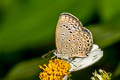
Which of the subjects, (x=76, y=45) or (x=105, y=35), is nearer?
(x=76, y=45)

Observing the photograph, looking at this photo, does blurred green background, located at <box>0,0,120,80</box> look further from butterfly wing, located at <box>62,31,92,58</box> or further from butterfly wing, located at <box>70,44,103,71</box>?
butterfly wing, located at <box>70,44,103,71</box>

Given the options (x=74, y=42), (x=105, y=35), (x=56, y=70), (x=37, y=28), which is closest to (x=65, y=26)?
(x=74, y=42)

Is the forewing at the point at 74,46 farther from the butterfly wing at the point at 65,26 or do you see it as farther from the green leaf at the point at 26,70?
the green leaf at the point at 26,70

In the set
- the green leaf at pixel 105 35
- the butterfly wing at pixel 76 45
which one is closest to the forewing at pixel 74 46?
the butterfly wing at pixel 76 45

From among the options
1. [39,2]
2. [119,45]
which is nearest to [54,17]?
[39,2]

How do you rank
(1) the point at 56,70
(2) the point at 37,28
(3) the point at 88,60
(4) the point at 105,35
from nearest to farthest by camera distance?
(3) the point at 88,60, (1) the point at 56,70, (4) the point at 105,35, (2) the point at 37,28

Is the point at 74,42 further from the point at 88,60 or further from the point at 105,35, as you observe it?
the point at 105,35
